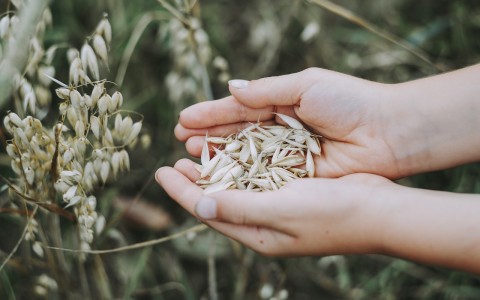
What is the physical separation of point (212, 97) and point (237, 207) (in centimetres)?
64

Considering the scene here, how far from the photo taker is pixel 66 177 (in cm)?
103

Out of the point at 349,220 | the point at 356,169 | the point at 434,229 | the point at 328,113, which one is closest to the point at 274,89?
the point at 328,113

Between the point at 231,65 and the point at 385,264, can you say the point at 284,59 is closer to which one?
the point at 231,65

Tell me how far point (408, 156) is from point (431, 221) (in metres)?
0.29

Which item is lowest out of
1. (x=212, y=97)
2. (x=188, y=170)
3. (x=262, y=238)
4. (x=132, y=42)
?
(x=262, y=238)

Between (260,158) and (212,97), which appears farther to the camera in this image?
(212,97)

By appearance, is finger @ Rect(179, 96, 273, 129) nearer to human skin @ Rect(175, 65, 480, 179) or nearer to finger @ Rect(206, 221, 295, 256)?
human skin @ Rect(175, 65, 480, 179)

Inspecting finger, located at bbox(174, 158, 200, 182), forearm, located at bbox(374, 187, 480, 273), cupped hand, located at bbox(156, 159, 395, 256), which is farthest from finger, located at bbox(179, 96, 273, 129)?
forearm, located at bbox(374, 187, 480, 273)

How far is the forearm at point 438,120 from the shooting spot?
1.32 meters

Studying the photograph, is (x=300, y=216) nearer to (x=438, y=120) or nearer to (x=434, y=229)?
(x=434, y=229)

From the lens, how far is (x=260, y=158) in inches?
51.8

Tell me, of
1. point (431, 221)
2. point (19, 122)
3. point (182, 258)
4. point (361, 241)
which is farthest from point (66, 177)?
point (182, 258)

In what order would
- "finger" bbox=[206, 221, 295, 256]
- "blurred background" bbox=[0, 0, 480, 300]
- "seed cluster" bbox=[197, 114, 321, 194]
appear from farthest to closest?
"blurred background" bbox=[0, 0, 480, 300] < "seed cluster" bbox=[197, 114, 321, 194] < "finger" bbox=[206, 221, 295, 256]

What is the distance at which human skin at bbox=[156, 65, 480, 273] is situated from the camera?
1078 mm
